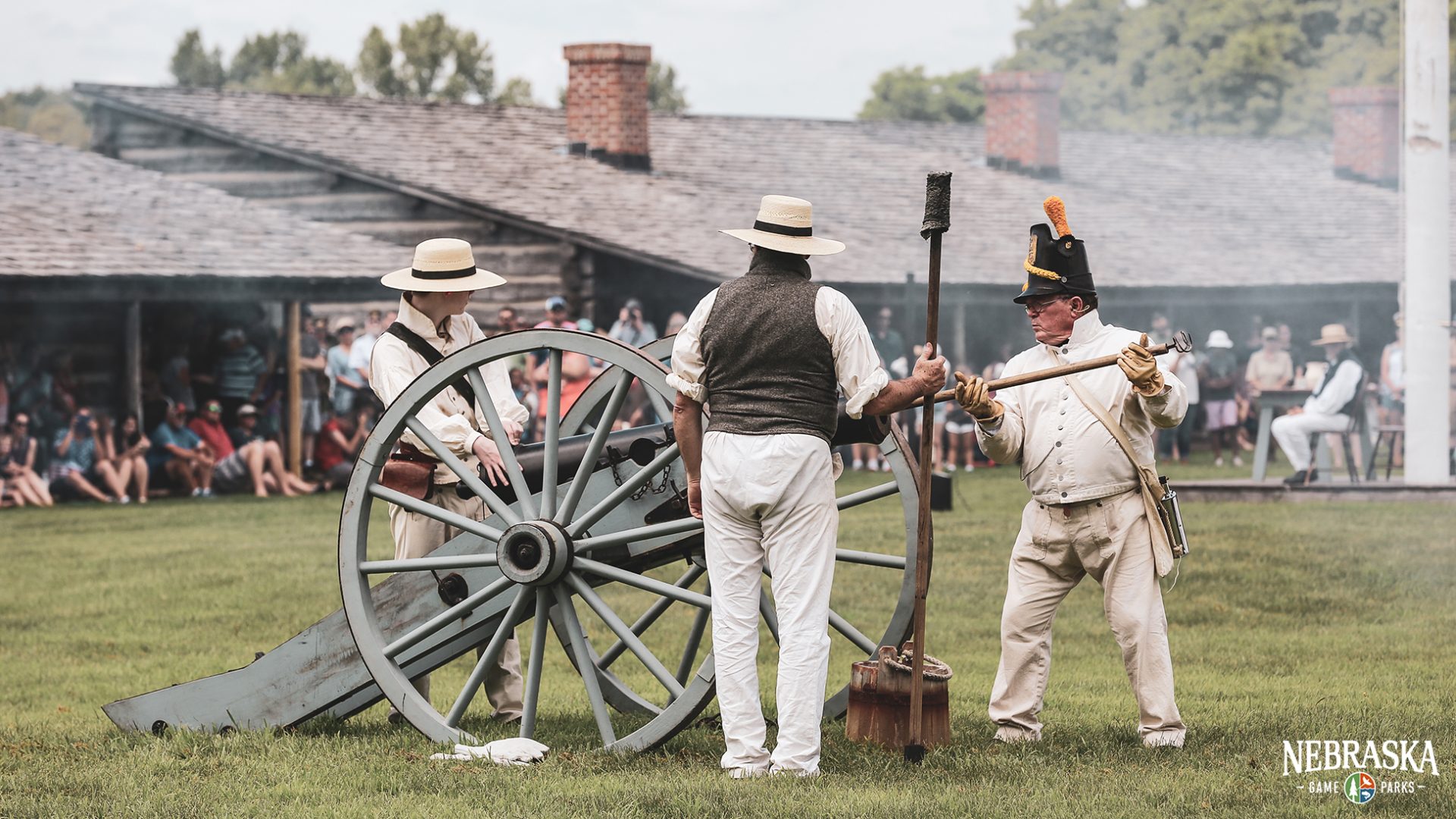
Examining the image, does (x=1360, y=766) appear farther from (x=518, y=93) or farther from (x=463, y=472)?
(x=518, y=93)

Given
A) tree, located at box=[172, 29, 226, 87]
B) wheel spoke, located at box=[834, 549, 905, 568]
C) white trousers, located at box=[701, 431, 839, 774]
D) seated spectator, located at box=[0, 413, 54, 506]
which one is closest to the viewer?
white trousers, located at box=[701, 431, 839, 774]

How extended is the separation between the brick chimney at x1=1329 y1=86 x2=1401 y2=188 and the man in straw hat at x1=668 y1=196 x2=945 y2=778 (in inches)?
984

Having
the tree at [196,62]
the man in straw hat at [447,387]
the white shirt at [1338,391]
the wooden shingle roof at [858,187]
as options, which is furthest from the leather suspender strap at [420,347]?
the tree at [196,62]

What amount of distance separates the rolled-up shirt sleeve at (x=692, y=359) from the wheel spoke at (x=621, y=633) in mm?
720

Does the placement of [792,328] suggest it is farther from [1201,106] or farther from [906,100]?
[906,100]

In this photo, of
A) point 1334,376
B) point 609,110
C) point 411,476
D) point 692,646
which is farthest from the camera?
point 609,110

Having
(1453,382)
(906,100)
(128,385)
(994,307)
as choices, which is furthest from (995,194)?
(906,100)

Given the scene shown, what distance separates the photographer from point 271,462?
17.0 m

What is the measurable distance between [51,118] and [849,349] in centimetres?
6474

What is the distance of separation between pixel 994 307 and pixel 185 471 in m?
10.9

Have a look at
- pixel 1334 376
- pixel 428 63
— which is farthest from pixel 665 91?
pixel 1334 376

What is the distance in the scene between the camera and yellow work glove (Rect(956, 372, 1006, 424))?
A: 18.0 feet

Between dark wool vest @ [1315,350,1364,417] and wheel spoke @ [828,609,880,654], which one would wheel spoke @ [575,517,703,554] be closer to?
wheel spoke @ [828,609,880,654]

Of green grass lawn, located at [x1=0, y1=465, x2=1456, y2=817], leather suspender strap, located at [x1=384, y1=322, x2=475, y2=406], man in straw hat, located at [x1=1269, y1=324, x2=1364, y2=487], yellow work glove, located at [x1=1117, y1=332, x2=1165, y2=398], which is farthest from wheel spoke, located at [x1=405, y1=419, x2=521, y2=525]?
man in straw hat, located at [x1=1269, y1=324, x2=1364, y2=487]
